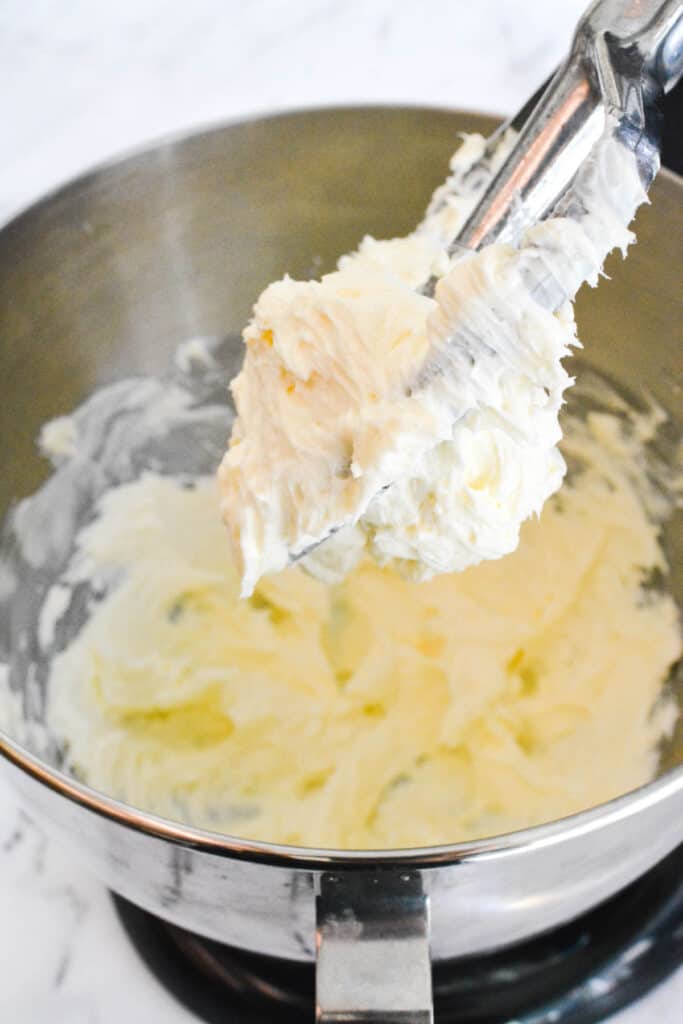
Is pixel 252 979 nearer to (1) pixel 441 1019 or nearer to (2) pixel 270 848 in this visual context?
(1) pixel 441 1019

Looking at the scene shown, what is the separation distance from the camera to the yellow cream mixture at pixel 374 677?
874 millimetres

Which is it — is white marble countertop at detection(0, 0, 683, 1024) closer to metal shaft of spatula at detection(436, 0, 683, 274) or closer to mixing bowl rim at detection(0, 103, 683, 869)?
metal shaft of spatula at detection(436, 0, 683, 274)

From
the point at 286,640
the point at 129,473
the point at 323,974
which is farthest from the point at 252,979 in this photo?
the point at 129,473

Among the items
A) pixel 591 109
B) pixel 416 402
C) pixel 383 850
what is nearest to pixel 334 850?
pixel 383 850

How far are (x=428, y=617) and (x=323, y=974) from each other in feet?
1.73

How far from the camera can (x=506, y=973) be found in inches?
28.1

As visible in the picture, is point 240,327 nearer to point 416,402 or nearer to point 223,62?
point 223,62

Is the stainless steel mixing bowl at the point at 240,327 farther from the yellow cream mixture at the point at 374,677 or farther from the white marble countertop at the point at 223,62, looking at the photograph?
the white marble countertop at the point at 223,62

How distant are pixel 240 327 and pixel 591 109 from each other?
1.80 feet

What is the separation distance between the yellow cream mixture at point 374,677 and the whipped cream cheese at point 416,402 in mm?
227

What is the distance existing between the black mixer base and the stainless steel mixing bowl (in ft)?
0.25

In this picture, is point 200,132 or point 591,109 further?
point 200,132

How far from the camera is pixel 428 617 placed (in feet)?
3.26

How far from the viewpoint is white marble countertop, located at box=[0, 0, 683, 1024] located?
1251 mm
